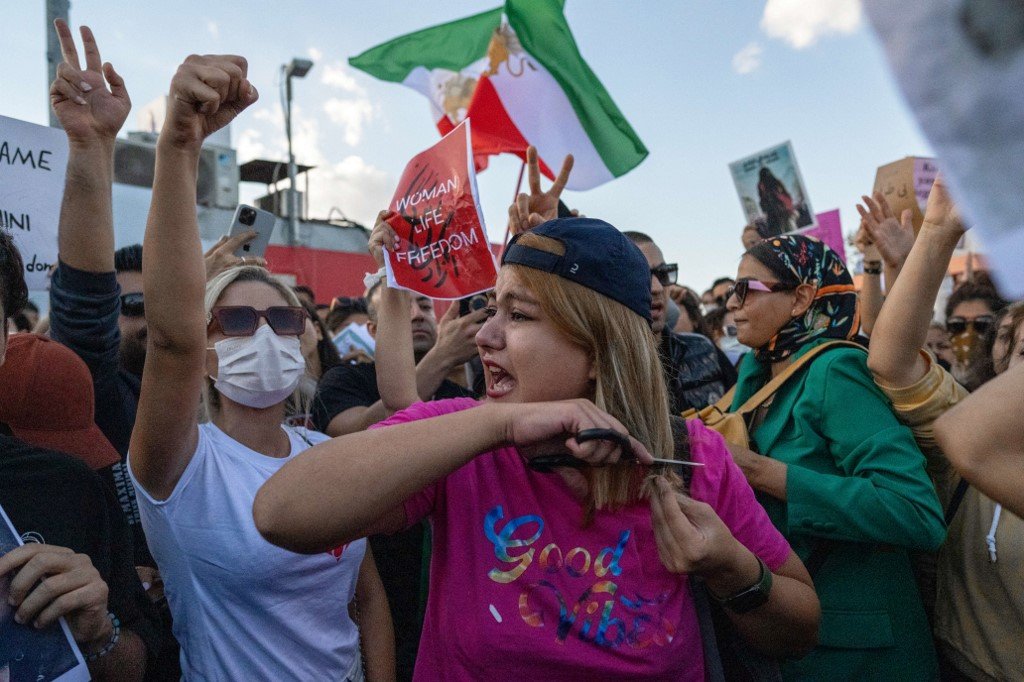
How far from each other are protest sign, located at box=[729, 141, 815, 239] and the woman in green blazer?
14.1 ft

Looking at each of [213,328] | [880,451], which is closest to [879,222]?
[880,451]

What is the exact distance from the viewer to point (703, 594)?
1.85 metres

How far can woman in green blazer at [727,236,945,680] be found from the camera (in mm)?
2293

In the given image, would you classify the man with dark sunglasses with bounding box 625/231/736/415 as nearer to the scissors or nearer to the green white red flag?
the green white red flag

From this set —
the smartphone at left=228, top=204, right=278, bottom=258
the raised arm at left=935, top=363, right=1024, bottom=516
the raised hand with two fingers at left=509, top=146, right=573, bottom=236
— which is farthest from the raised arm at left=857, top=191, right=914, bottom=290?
the smartphone at left=228, top=204, right=278, bottom=258

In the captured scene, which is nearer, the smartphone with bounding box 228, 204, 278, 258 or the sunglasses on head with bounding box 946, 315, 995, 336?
the smartphone with bounding box 228, 204, 278, 258

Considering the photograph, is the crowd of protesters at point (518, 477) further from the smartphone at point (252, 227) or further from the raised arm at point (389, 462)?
the smartphone at point (252, 227)

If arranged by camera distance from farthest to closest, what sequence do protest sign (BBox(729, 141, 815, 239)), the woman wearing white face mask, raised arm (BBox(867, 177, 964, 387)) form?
Answer: protest sign (BBox(729, 141, 815, 239)) → raised arm (BBox(867, 177, 964, 387)) → the woman wearing white face mask

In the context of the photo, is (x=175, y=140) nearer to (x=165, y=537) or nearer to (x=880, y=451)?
(x=165, y=537)

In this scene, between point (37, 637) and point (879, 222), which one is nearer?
point (37, 637)

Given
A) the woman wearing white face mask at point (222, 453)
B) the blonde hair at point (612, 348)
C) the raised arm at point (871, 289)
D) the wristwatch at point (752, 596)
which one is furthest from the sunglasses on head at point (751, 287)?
the woman wearing white face mask at point (222, 453)

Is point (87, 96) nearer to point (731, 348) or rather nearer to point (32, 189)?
point (32, 189)

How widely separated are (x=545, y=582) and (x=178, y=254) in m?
1.21

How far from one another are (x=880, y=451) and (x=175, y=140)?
87.9 inches
